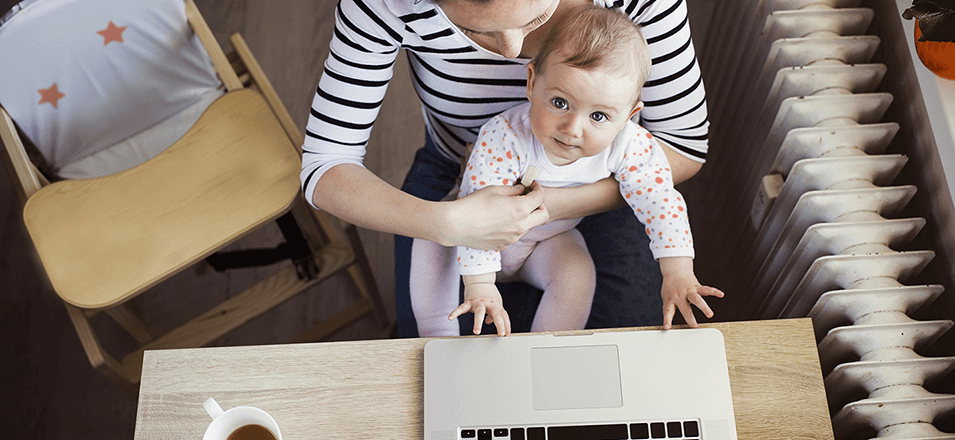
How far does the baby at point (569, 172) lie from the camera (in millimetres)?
864

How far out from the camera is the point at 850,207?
1.00 m

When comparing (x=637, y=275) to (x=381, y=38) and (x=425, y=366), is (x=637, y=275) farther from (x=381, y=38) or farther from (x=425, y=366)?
(x=381, y=38)

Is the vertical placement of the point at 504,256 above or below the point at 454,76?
below

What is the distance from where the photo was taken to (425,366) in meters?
0.84

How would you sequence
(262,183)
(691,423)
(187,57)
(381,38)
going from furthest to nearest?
(187,57)
(262,183)
(381,38)
(691,423)

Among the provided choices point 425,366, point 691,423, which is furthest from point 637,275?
point 425,366

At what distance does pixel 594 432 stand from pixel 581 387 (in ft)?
0.19

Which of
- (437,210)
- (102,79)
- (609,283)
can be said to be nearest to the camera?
(437,210)

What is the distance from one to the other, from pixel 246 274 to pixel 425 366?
4.05 ft

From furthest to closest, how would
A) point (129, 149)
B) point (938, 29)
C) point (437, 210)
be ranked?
point (129, 149) < point (437, 210) < point (938, 29)

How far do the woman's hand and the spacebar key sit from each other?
31cm

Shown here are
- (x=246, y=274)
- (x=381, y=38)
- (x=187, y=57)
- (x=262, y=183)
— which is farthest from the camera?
(x=246, y=274)

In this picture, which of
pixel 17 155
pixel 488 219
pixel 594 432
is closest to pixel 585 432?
pixel 594 432

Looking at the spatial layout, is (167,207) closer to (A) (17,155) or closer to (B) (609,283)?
(A) (17,155)
